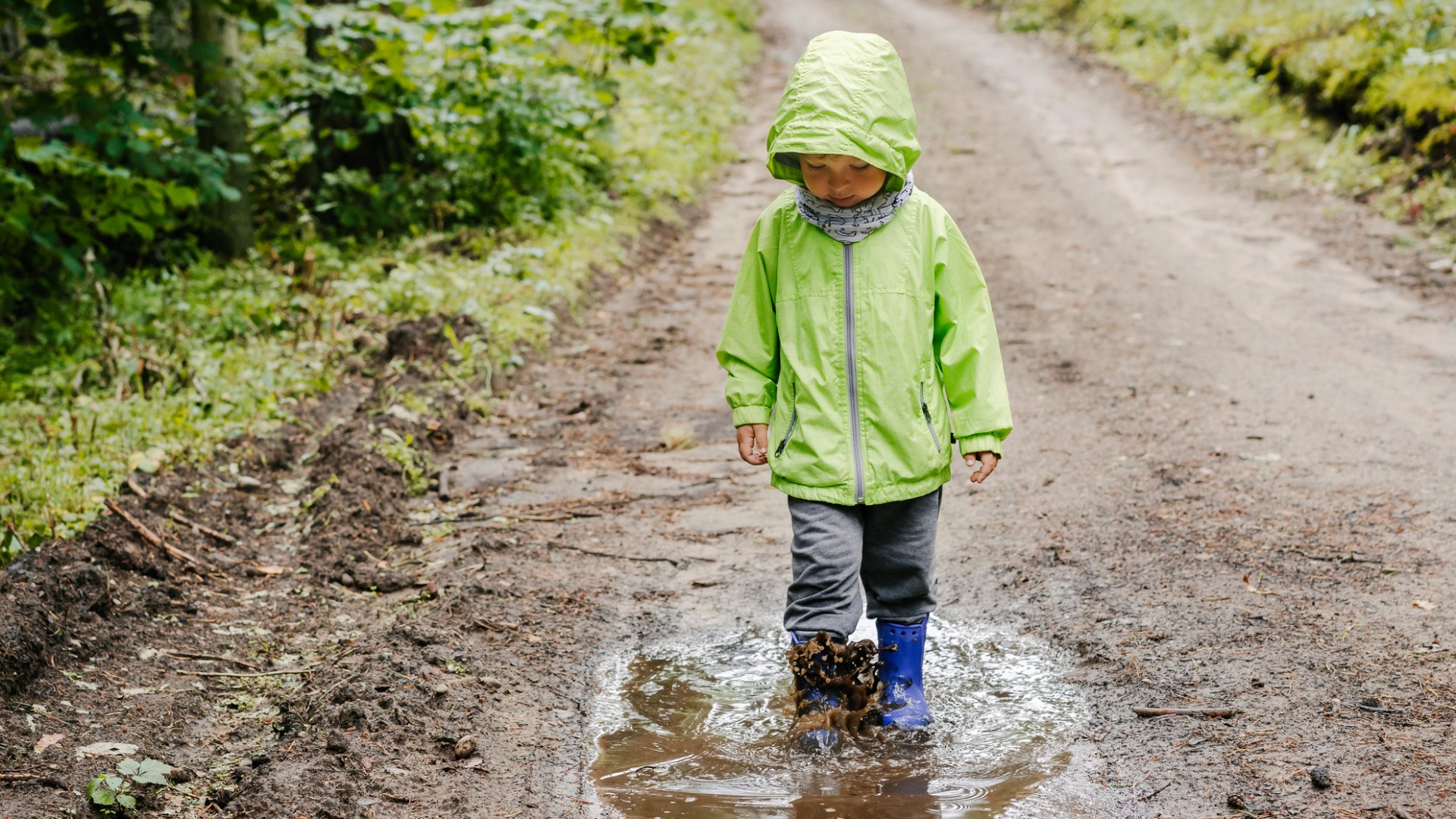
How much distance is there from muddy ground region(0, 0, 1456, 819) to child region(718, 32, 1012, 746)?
0.77 metres

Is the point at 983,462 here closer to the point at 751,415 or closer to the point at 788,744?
the point at 751,415

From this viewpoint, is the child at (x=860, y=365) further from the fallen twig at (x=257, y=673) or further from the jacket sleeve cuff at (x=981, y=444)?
the fallen twig at (x=257, y=673)

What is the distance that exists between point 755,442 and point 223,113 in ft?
21.7

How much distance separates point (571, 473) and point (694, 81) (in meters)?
11.8

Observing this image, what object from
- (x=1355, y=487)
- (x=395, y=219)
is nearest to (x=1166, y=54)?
(x=395, y=219)

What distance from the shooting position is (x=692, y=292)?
28.3 ft

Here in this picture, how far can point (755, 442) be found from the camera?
315cm

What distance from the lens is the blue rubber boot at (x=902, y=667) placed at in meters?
3.16

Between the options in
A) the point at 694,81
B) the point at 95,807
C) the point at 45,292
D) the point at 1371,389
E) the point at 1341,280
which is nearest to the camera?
the point at 95,807

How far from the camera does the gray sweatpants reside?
9.91ft

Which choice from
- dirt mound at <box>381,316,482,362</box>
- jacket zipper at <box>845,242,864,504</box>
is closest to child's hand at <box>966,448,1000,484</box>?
jacket zipper at <box>845,242,864,504</box>

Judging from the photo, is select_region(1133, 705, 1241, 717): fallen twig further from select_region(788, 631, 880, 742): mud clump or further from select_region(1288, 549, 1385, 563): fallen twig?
select_region(1288, 549, 1385, 563): fallen twig

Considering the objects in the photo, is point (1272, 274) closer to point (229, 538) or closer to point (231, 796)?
point (229, 538)

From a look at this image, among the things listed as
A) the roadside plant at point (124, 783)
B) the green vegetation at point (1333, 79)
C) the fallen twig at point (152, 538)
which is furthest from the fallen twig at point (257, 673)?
the green vegetation at point (1333, 79)
